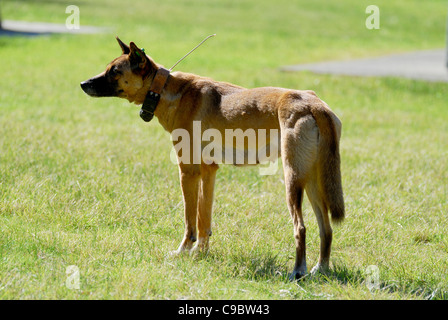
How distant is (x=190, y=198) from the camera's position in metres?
5.25

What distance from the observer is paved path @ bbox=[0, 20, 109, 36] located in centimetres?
2106

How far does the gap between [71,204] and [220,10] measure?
83.9 feet

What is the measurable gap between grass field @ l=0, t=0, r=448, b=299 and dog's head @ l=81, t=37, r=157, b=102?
1.16 metres

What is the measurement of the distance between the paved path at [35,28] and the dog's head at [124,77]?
16.3 metres

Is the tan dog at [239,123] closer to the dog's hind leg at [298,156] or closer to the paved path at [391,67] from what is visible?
the dog's hind leg at [298,156]

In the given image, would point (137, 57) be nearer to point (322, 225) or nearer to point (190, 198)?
point (190, 198)

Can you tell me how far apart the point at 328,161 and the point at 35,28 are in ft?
64.3

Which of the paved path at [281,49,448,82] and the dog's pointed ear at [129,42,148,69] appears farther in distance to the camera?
the paved path at [281,49,448,82]

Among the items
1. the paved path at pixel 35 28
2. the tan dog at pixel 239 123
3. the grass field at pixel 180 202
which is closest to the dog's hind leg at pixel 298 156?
the tan dog at pixel 239 123

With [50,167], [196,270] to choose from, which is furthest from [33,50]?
[196,270]

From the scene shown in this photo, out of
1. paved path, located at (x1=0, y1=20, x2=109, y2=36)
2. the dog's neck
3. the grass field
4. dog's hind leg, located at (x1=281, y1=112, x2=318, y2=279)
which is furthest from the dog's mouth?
paved path, located at (x1=0, y1=20, x2=109, y2=36)

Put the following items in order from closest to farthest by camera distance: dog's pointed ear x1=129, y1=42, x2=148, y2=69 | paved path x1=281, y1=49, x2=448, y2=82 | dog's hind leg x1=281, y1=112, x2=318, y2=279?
dog's hind leg x1=281, y1=112, x2=318, y2=279
dog's pointed ear x1=129, y1=42, x2=148, y2=69
paved path x1=281, y1=49, x2=448, y2=82

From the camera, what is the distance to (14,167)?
22.8 feet

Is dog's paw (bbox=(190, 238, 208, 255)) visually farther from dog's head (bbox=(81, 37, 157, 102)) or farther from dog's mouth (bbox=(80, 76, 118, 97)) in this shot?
dog's mouth (bbox=(80, 76, 118, 97))
